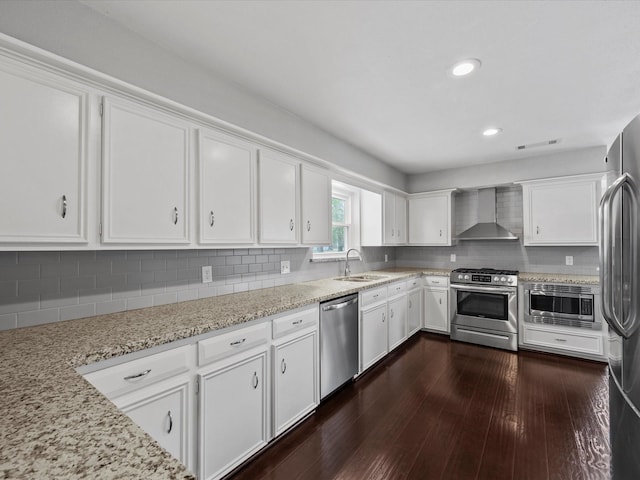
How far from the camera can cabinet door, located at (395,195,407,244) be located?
4.84 meters

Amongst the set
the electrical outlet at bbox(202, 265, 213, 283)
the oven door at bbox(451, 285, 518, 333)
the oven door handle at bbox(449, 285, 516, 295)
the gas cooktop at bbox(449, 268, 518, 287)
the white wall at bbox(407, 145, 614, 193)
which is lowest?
the oven door at bbox(451, 285, 518, 333)

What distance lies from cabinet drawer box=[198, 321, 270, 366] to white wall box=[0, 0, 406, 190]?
60.9 inches

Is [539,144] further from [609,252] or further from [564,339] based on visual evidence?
[609,252]

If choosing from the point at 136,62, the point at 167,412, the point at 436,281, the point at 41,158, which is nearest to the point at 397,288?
the point at 436,281

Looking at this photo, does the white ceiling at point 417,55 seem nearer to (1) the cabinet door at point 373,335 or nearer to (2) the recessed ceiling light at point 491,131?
(2) the recessed ceiling light at point 491,131

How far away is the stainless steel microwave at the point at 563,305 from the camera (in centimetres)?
350

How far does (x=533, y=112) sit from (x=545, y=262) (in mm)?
2356

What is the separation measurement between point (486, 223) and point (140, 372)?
4784mm

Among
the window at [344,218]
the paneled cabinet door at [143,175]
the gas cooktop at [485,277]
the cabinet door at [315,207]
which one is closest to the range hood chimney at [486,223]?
the gas cooktop at [485,277]

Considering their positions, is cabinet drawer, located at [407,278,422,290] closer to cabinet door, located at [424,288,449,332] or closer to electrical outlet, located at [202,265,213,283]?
cabinet door, located at [424,288,449,332]

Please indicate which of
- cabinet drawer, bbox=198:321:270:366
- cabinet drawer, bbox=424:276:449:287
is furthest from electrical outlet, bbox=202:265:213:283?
cabinet drawer, bbox=424:276:449:287

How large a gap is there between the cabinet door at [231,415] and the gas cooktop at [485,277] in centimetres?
324

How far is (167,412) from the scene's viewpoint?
147 centimetres

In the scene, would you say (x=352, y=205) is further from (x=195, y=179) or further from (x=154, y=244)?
(x=154, y=244)
